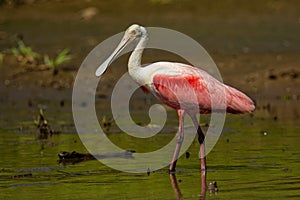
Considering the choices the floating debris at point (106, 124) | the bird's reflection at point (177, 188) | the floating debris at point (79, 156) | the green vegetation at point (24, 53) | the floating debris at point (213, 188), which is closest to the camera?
the bird's reflection at point (177, 188)

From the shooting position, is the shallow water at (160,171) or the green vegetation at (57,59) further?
the green vegetation at (57,59)

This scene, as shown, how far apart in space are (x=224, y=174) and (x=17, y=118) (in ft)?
18.7

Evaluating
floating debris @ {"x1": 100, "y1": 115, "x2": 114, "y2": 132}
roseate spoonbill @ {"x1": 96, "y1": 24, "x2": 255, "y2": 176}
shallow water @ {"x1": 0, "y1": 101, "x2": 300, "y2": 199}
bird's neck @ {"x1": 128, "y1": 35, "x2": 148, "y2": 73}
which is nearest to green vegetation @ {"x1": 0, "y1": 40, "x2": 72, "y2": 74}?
floating debris @ {"x1": 100, "y1": 115, "x2": 114, "y2": 132}

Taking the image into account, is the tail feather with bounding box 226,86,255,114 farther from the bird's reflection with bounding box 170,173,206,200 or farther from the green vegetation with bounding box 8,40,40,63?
the green vegetation with bounding box 8,40,40,63

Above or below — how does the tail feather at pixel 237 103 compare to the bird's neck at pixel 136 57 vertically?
below

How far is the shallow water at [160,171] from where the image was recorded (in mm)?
9391

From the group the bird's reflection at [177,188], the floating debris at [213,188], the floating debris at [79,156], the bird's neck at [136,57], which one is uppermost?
the bird's neck at [136,57]

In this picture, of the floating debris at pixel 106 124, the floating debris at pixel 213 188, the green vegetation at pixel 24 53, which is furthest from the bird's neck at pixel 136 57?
the green vegetation at pixel 24 53

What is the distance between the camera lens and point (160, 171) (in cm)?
1087

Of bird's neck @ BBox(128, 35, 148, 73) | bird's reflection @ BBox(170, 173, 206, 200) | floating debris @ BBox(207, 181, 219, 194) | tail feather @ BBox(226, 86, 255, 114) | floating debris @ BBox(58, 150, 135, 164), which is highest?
bird's neck @ BBox(128, 35, 148, 73)

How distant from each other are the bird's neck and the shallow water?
1076 mm

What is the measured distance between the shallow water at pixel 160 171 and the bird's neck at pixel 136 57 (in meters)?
1.08

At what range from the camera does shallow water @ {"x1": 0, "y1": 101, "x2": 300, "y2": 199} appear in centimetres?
939

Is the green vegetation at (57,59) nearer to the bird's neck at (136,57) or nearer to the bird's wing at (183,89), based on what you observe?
the bird's neck at (136,57)
